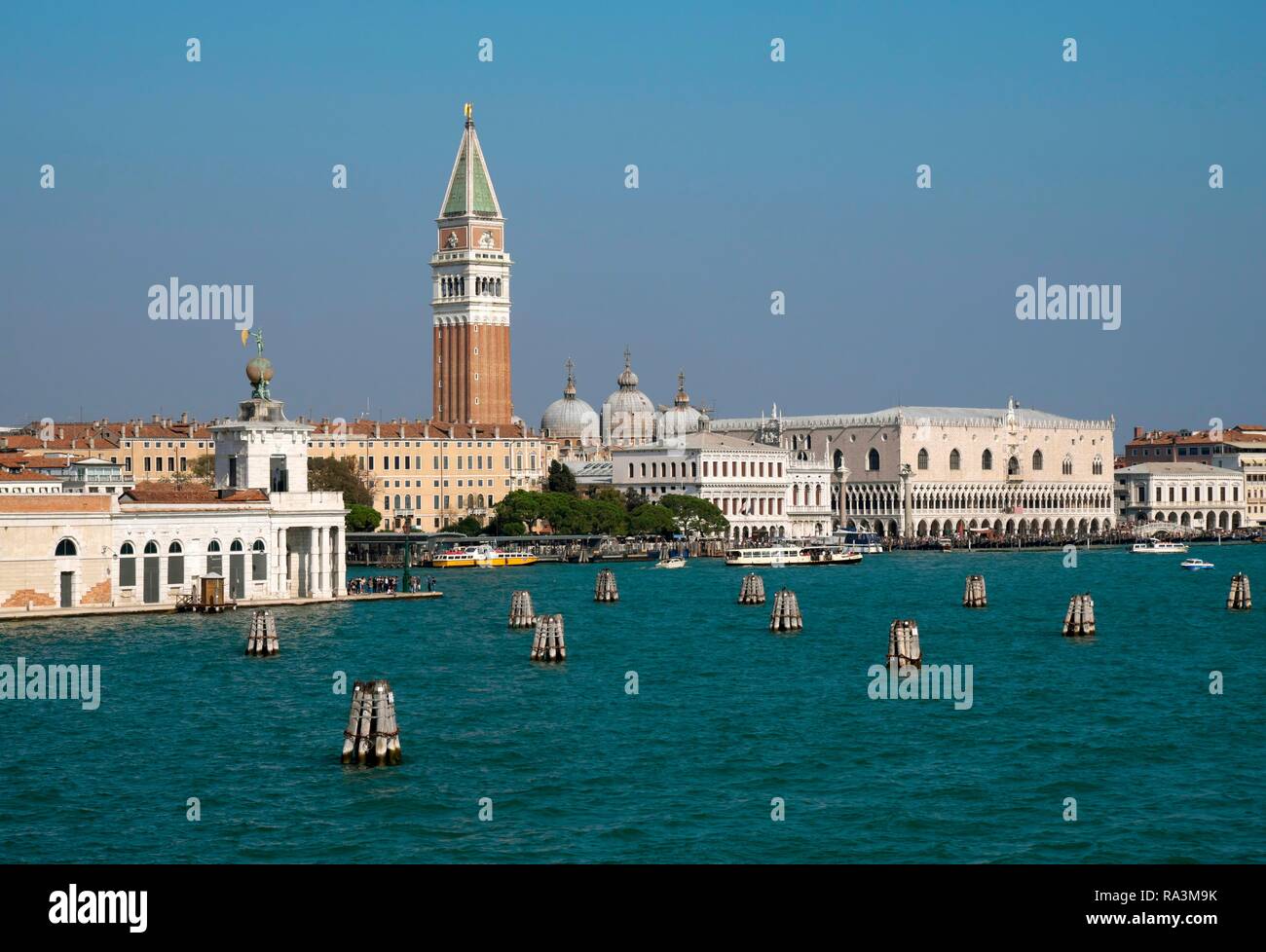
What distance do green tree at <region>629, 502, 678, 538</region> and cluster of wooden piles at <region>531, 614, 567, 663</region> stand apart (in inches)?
2338

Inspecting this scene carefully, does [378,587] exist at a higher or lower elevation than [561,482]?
lower

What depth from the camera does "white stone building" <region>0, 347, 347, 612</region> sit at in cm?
4541

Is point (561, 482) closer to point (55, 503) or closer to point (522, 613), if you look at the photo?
point (522, 613)

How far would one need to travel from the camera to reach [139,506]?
47.2 metres

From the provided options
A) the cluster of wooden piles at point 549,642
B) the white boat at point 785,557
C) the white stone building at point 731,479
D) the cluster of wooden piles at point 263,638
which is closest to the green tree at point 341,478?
the white boat at point 785,557

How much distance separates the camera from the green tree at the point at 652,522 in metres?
99.1

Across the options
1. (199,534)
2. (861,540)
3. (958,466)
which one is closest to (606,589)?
(199,534)

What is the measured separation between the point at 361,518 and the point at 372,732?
211 feet

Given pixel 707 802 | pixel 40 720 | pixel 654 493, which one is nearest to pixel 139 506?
pixel 40 720

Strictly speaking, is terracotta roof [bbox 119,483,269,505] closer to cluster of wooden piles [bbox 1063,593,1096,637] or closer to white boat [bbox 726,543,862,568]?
cluster of wooden piles [bbox 1063,593,1096,637]

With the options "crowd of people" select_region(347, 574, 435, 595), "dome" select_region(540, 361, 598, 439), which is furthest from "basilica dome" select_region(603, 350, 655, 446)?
"crowd of people" select_region(347, 574, 435, 595)

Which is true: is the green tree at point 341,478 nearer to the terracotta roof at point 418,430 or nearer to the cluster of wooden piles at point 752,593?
the terracotta roof at point 418,430

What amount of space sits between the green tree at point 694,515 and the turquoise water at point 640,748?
5495 centimetres

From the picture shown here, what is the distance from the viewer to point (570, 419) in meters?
135
